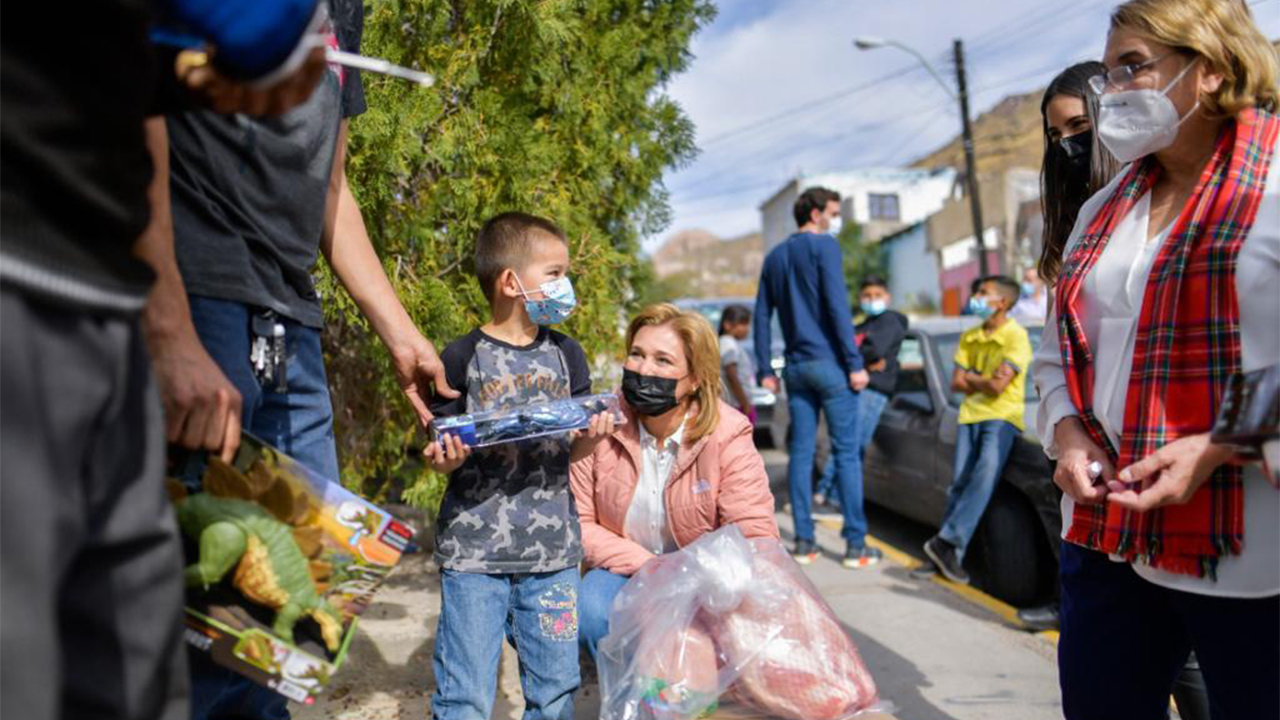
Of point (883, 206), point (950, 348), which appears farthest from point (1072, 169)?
point (883, 206)

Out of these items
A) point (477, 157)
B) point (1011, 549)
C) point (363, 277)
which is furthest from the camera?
point (1011, 549)

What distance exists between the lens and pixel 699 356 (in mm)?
3215

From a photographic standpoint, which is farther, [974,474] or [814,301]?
[814,301]

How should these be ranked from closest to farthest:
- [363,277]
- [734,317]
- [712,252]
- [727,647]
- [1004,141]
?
[363,277] < [727,647] < [734,317] < [1004,141] < [712,252]

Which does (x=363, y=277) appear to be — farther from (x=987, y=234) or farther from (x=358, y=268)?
(x=987, y=234)

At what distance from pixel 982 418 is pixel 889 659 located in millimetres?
1532

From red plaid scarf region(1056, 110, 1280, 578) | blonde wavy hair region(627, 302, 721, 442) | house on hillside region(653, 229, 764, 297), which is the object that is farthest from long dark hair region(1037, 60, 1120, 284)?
house on hillside region(653, 229, 764, 297)

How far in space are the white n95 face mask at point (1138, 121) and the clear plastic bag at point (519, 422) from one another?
1309 millimetres

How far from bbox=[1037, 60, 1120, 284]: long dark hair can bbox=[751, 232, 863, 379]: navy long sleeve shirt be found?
2631mm

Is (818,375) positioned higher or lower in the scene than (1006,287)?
lower

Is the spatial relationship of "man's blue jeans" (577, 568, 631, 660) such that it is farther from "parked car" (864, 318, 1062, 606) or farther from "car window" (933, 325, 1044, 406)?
"car window" (933, 325, 1044, 406)

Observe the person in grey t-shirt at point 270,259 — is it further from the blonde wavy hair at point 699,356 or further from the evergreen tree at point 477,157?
the evergreen tree at point 477,157

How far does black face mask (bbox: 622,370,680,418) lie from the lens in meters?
3.16

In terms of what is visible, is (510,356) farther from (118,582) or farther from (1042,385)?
Result: (118,582)
